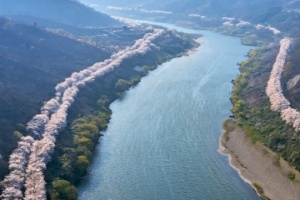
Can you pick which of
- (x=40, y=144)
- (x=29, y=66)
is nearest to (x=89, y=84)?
(x=29, y=66)

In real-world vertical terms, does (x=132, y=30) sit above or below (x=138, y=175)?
above

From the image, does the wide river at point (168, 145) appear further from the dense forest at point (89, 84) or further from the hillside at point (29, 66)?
the hillside at point (29, 66)

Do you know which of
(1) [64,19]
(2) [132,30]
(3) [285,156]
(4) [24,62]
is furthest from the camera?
(1) [64,19]

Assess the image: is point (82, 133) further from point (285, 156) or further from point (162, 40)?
point (162, 40)

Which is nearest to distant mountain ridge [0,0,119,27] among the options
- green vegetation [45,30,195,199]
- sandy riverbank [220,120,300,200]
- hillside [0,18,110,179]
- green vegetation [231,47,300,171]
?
hillside [0,18,110,179]

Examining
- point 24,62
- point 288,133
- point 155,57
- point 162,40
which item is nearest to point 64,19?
point 162,40

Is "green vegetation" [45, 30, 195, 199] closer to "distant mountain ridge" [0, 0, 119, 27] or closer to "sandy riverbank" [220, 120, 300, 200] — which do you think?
"sandy riverbank" [220, 120, 300, 200]

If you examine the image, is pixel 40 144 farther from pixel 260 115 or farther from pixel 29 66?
pixel 260 115
